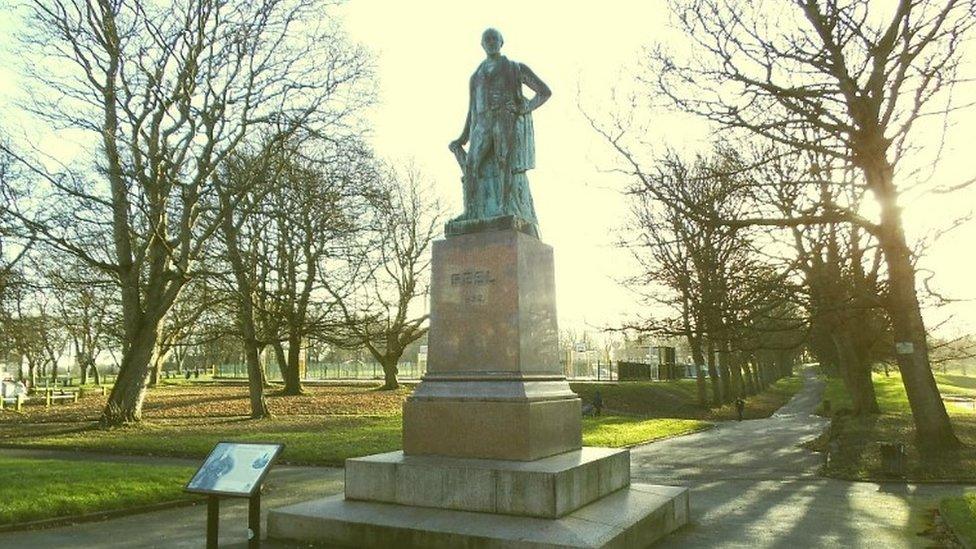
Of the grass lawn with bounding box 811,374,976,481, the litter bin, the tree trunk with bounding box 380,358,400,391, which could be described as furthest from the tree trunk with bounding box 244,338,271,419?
the litter bin

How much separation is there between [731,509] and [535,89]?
591 centimetres

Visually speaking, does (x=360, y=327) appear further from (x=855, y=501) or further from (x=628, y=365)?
(x=628, y=365)

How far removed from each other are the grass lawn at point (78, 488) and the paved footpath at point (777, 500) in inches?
265

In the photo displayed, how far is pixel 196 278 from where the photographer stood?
20812mm

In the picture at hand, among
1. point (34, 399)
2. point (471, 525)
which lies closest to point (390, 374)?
point (34, 399)

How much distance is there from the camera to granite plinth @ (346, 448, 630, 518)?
675 cm

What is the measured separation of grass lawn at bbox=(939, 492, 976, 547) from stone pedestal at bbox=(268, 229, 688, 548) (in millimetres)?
2729

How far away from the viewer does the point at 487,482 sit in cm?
698

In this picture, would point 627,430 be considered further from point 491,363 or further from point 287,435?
point 491,363

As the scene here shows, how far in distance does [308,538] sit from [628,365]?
145 ft

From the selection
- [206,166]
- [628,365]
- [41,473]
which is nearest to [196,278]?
[206,166]

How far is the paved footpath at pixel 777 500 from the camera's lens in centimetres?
771

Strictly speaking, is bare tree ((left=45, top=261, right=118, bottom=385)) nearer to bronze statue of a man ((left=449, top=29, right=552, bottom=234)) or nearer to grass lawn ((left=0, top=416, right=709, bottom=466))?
grass lawn ((left=0, top=416, right=709, bottom=466))

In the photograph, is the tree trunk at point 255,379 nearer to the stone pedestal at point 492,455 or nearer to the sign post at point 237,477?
the stone pedestal at point 492,455
